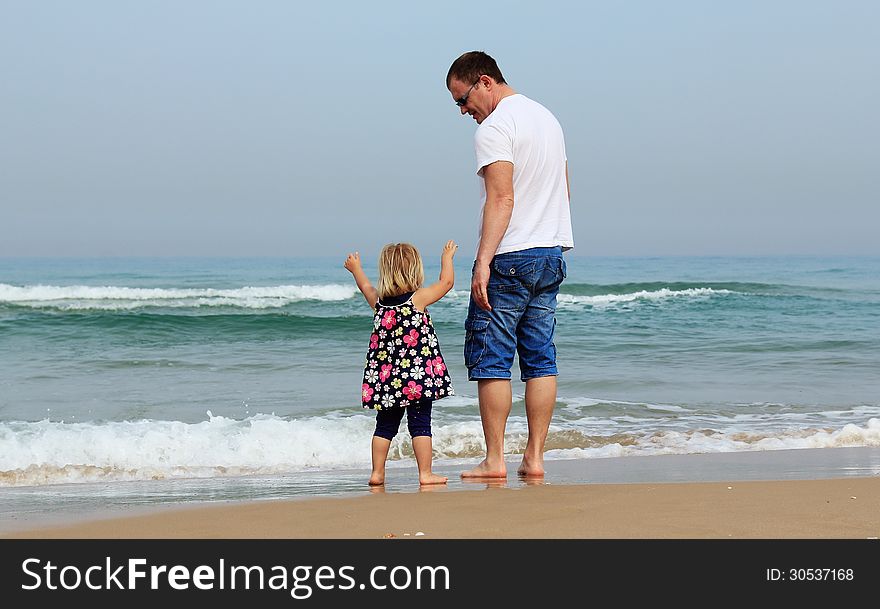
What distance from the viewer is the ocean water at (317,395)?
521 cm

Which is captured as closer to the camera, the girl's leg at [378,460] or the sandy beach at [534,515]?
the sandy beach at [534,515]

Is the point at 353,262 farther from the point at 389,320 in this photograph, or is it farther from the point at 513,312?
the point at 513,312

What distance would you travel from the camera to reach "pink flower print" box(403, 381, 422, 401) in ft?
13.1

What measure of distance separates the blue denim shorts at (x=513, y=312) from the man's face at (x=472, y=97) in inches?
25.8

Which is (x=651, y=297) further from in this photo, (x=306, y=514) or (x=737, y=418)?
(x=306, y=514)

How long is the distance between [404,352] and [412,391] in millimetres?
182

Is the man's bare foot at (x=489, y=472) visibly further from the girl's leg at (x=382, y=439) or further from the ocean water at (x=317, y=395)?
the ocean water at (x=317, y=395)

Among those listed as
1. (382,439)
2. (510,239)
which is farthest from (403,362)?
(510,239)

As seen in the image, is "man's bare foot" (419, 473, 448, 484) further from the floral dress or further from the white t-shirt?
the white t-shirt

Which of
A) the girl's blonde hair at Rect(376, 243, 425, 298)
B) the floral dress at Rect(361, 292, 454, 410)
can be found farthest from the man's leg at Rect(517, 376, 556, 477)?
the girl's blonde hair at Rect(376, 243, 425, 298)

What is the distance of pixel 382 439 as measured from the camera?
13.5ft

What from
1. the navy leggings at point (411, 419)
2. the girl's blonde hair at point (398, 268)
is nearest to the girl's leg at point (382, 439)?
the navy leggings at point (411, 419)

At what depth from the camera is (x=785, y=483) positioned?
350 centimetres
